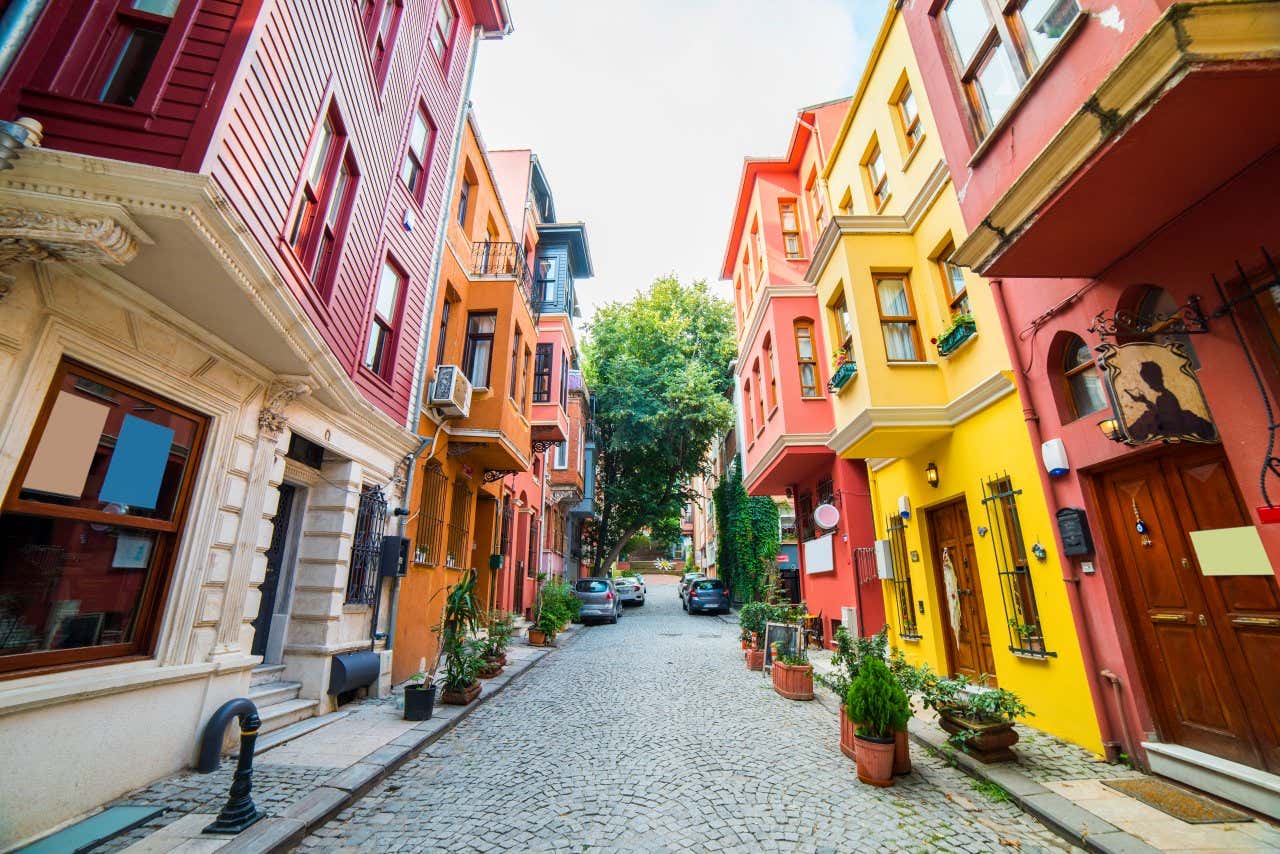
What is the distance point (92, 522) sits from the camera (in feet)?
13.4

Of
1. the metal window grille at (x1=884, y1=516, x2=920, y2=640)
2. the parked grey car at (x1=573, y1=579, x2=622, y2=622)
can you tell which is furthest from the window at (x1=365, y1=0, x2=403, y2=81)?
the parked grey car at (x1=573, y1=579, x2=622, y2=622)

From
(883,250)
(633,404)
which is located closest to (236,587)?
(883,250)

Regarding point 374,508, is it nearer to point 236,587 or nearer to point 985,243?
point 236,587

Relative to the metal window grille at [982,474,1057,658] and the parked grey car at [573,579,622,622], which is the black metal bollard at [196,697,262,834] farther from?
the parked grey car at [573,579,622,622]

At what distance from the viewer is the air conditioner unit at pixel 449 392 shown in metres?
9.26

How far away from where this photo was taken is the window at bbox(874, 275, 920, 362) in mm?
8047

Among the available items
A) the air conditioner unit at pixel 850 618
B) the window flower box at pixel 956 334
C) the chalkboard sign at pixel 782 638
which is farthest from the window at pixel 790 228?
the chalkboard sign at pixel 782 638

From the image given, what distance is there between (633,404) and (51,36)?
70.2 feet

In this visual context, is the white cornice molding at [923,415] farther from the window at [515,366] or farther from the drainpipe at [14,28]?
the drainpipe at [14,28]

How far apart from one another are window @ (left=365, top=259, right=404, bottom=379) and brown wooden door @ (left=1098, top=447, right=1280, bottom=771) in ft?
30.8

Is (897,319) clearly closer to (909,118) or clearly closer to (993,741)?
(909,118)

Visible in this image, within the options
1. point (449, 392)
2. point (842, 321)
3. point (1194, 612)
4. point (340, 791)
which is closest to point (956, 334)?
point (842, 321)

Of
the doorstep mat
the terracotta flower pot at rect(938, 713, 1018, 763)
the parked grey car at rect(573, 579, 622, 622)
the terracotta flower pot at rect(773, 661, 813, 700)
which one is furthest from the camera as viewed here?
the parked grey car at rect(573, 579, 622, 622)

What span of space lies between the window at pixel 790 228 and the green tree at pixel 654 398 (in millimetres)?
10198
